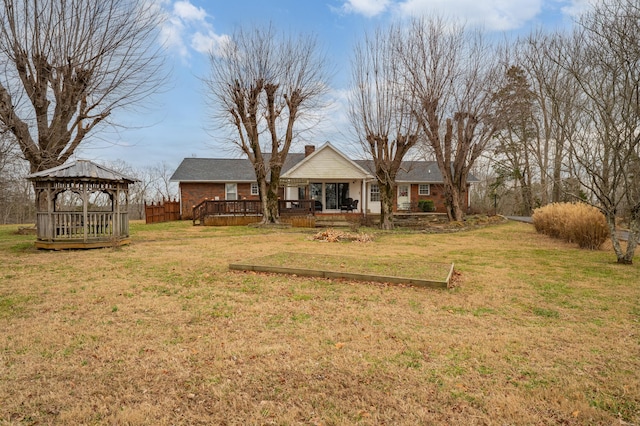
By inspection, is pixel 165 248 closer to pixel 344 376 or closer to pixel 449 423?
pixel 344 376

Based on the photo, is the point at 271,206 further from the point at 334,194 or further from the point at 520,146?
the point at 520,146

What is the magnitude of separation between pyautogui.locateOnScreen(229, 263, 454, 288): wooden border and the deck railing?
44.0 ft

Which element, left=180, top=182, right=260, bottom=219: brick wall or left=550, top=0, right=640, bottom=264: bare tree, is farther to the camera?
left=180, top=182, right=260, bottom=219: brick wall

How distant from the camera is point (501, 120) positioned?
1891 centimetres

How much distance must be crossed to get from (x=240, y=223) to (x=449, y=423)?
19.4 metres

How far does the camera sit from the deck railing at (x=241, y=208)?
2094 centimetres

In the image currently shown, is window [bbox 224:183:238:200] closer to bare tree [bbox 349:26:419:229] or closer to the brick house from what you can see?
the brick house

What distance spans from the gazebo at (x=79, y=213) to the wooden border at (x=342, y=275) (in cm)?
605

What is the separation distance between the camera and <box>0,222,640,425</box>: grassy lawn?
285 cm

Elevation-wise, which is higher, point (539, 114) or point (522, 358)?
point (539, 114)

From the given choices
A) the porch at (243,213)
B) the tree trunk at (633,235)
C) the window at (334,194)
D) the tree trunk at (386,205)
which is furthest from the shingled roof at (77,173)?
the window at (334,194)

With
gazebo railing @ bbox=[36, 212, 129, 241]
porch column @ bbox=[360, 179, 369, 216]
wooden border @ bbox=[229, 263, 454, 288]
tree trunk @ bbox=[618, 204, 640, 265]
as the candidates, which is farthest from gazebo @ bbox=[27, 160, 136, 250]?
porch column @ bbox=[360, 179, 369, 216]

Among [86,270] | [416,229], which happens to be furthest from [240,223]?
[86,270]

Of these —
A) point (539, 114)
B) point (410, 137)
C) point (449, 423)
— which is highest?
point (539, 114)
